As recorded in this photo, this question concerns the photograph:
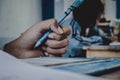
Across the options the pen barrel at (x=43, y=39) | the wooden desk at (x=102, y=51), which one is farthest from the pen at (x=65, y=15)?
the wooden desk at (x=102, y=51)

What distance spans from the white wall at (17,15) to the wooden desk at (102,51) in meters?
0.19

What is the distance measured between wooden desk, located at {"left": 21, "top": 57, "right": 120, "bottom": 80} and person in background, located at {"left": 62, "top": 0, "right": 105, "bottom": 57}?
0.16 ft

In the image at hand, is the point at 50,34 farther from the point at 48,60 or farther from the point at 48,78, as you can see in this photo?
the point at 48,78

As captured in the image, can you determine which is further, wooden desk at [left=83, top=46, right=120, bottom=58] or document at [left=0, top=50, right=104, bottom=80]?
wooden desk at [left=83, top=46, right=120, bottom=58]

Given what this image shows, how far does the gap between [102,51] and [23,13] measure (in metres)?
0.28

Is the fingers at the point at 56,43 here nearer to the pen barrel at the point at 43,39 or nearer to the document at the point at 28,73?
the pen barrel at the point at 43,39

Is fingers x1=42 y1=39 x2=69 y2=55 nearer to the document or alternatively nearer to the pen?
the pen

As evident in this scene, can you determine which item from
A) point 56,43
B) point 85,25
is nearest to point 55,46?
point 56,43

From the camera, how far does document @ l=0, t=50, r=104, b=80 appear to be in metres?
0.62

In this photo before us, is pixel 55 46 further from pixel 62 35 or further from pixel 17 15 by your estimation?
pixel 17 15

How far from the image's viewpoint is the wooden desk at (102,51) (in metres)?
0.77

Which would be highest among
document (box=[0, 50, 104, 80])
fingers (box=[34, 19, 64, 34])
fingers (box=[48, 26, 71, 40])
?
fingers (box=[34, 19, 64, 34])

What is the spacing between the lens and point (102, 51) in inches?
30.7

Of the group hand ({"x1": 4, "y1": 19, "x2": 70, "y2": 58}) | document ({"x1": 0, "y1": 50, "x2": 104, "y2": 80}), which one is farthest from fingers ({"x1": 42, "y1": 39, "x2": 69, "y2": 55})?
document ({"x1": 0, "y1": 50, "x2": 104, "y2": 80})
